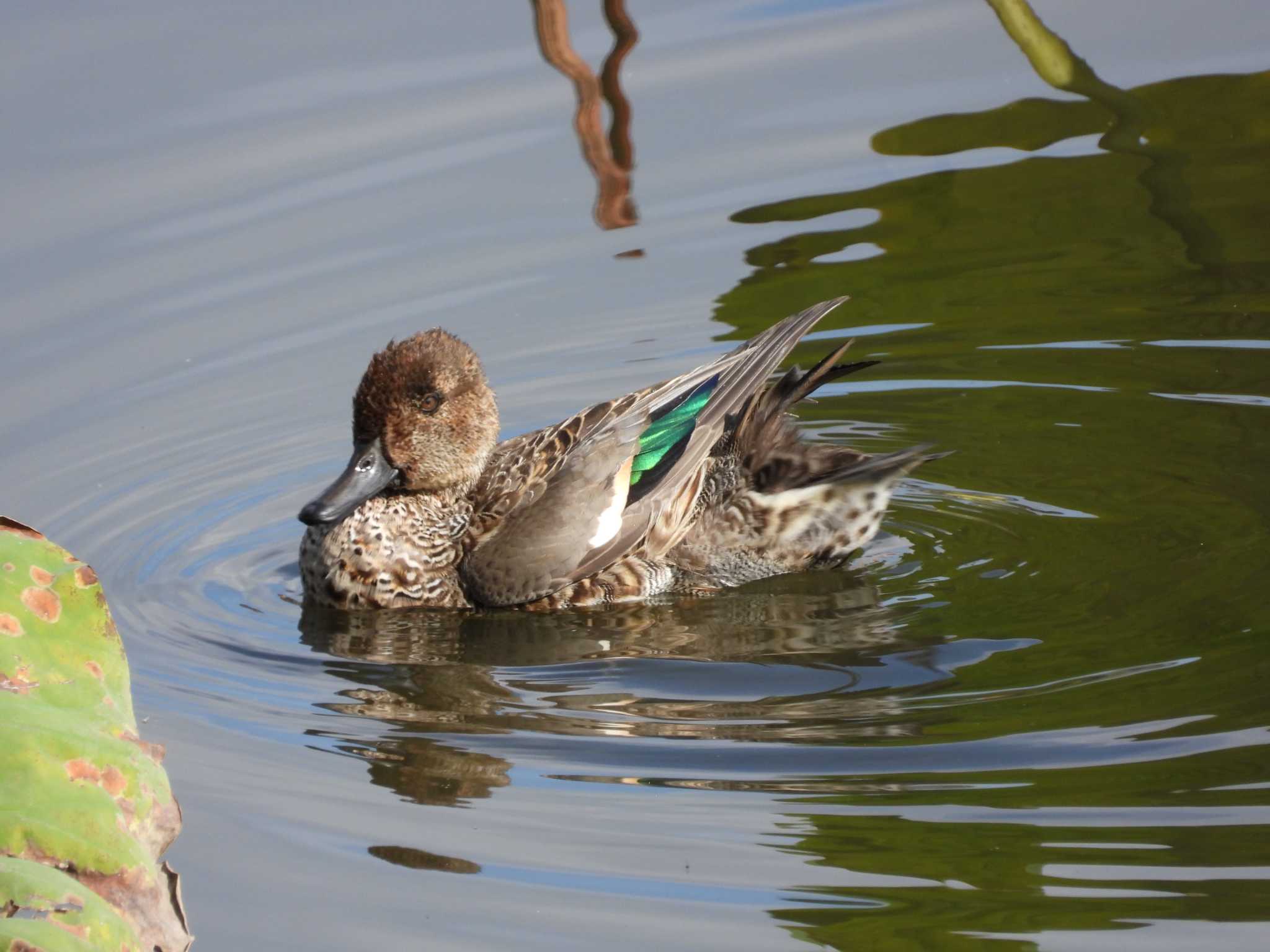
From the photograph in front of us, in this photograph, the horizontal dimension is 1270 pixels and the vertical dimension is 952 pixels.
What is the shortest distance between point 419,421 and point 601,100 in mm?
3662

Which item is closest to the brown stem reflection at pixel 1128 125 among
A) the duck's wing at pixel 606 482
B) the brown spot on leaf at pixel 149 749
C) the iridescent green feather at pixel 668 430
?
the duck's wing at pixel 606 482

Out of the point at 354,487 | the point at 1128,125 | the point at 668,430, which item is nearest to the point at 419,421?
the point at 354,487

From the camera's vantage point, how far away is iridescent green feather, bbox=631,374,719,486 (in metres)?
7.27

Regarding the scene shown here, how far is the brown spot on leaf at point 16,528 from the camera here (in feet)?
10.4

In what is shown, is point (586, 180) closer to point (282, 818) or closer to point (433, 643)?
point (433, 643)

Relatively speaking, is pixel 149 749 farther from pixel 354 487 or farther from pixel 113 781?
pixel 354 487

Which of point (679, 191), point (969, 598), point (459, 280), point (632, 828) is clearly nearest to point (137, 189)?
point (459, 280)

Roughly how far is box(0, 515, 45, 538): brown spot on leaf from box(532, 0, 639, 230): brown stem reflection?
6.66 metres

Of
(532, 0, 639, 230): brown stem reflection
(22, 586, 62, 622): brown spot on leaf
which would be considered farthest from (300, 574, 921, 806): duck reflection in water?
(532, 0, 639, 230): brown stem reflection

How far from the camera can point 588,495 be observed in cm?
707

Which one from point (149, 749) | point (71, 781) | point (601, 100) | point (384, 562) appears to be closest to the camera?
point (71, 781)

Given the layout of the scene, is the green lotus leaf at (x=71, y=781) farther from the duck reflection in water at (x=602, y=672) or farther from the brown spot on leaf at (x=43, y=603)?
the duck reflection in water at (x=602, y=672)

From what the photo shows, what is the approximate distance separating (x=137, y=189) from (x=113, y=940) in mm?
7486

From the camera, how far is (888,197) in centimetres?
973
